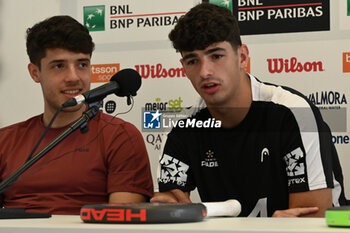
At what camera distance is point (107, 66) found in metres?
2.43

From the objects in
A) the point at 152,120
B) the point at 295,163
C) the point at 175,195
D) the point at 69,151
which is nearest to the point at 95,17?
the point at 152,120

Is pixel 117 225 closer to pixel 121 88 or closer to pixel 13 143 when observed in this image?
pixel 121 88

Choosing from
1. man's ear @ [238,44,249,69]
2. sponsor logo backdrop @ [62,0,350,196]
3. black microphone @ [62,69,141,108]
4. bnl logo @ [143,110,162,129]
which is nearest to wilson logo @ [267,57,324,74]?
sponsor logo backdrop @ [62,0,350,196]

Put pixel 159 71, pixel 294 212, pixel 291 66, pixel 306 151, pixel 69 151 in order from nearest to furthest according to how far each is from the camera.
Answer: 1. pixel 294 212
2. pixel 306 151
3. pixel 69 151
4. pixel 291 66
5. pixel 159 71

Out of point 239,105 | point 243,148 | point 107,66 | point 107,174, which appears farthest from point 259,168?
point 107,66

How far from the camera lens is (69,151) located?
180 centimetres

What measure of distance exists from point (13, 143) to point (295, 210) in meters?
1.04

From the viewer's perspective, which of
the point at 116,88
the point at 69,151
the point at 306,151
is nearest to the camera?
the point at 116,88

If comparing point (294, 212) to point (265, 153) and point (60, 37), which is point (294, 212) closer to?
point (265, 153)

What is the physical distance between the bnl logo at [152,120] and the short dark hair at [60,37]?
0.56 metres

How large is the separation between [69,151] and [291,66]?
98 cm

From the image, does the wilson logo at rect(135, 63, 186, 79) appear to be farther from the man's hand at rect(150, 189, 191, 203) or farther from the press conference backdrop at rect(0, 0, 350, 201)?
the man's hand at rect(150, 189, 191, 203)

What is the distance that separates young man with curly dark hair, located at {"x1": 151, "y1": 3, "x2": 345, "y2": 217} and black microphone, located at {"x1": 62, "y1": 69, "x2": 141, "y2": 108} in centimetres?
45

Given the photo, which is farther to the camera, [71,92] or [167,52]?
[167,52]
